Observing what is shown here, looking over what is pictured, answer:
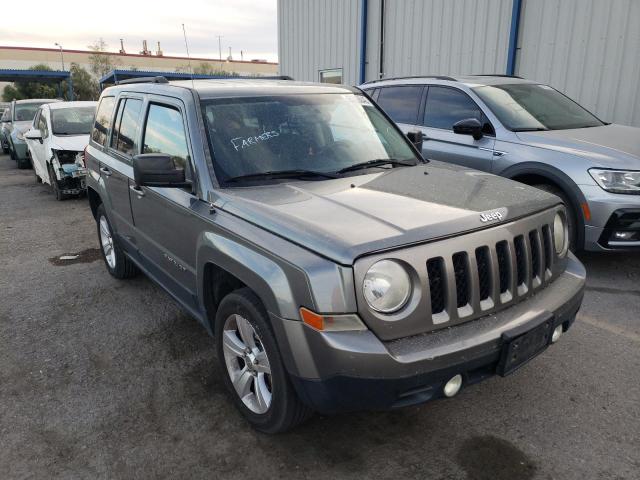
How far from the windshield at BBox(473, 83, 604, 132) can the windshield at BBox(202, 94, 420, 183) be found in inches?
92.0

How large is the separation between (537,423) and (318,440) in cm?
120

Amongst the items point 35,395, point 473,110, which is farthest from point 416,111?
point 35,395

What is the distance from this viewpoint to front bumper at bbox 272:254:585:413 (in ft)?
6.89

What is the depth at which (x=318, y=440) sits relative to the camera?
106 inches

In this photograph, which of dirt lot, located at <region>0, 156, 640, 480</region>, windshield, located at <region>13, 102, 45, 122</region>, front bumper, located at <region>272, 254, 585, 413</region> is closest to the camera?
front bumper, located at <region>272, 254, 585, 413</region>

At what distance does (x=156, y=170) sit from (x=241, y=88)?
0.97m

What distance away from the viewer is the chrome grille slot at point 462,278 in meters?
2.31

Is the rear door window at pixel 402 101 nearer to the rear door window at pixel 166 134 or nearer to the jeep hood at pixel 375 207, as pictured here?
the jeep hood at pixel 375 207

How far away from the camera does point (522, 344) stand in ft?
7.80

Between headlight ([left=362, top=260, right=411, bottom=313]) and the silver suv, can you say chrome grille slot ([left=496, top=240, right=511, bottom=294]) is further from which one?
the silver suv

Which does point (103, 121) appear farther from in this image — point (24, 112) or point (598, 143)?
point (24, 112)

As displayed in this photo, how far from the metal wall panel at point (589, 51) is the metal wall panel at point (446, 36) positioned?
0.51 metres

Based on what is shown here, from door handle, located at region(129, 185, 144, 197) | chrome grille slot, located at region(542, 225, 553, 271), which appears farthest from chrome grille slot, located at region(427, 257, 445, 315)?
door handle, located at region(129, 185, 144, 197)

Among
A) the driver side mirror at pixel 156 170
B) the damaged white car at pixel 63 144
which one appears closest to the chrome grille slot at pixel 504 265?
the driver side mirror at pixel 156 170
